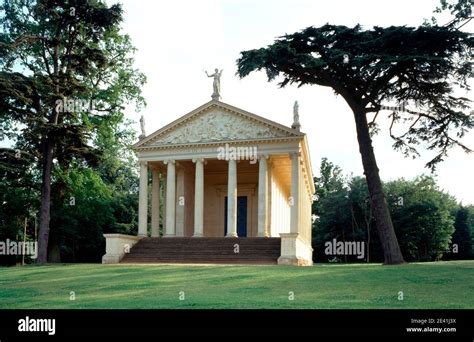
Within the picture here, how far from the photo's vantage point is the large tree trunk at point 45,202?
3450 centimetres

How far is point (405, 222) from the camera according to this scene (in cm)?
6319

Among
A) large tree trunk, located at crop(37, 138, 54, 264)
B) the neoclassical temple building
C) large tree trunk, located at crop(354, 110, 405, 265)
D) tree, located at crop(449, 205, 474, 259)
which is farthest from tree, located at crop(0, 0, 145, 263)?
tree, located at crop(449, 205, 474, 259)

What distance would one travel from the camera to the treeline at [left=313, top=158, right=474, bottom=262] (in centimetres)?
6300

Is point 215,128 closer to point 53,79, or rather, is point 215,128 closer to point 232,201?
point 232,201

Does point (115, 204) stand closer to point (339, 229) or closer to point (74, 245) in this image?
point (74, 245)

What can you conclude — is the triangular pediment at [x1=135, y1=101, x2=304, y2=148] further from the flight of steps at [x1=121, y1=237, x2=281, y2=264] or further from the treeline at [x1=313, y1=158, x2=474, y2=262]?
the treeline at [x1=313, y1=158, x2=474, y2=262]

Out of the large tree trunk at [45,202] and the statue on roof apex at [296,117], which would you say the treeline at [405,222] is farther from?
the large tree trunk at [45,202]

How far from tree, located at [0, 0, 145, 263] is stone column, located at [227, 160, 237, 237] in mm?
9616

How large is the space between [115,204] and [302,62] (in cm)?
3821

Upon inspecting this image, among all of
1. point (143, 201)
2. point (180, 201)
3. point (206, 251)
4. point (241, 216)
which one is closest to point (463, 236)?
point (241, 216)

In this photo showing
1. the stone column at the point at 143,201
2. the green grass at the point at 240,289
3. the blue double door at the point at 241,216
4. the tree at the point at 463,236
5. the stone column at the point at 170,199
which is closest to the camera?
the green grass at the point at 240,289

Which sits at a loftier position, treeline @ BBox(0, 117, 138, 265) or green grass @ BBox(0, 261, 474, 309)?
treeline @ BBox(0, 117, 138, 265)

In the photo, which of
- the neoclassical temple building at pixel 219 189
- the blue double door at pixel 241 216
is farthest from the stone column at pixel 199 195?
the blue double door at pixel 241 216

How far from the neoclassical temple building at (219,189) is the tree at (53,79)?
18.5ft
